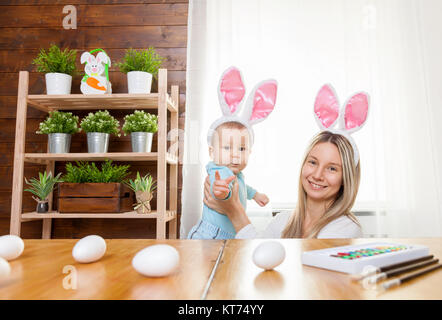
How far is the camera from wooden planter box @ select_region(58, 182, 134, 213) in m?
1.54

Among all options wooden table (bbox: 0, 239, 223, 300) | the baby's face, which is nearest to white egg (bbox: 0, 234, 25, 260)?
wooden table (bbox: 0, 239, 223, 300)

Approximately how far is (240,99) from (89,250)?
0.84 metres

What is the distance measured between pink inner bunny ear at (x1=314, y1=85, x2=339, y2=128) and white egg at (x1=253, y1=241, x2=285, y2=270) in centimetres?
83

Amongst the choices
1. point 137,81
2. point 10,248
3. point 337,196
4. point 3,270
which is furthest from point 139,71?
point 3,270

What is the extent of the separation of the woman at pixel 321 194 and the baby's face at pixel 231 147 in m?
0.12

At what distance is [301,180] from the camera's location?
45.9 inches

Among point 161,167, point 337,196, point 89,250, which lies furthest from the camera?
point 161,167

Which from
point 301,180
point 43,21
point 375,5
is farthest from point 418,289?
point 43,21

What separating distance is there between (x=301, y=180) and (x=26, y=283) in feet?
3.04

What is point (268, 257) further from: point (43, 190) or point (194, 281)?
point (43, 190)

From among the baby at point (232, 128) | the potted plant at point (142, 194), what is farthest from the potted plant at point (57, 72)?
the baby at point (232, 128)

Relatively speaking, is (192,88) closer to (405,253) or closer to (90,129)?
(90,129)

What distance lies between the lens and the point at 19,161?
160cm

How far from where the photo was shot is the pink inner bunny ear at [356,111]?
1.15 meters
